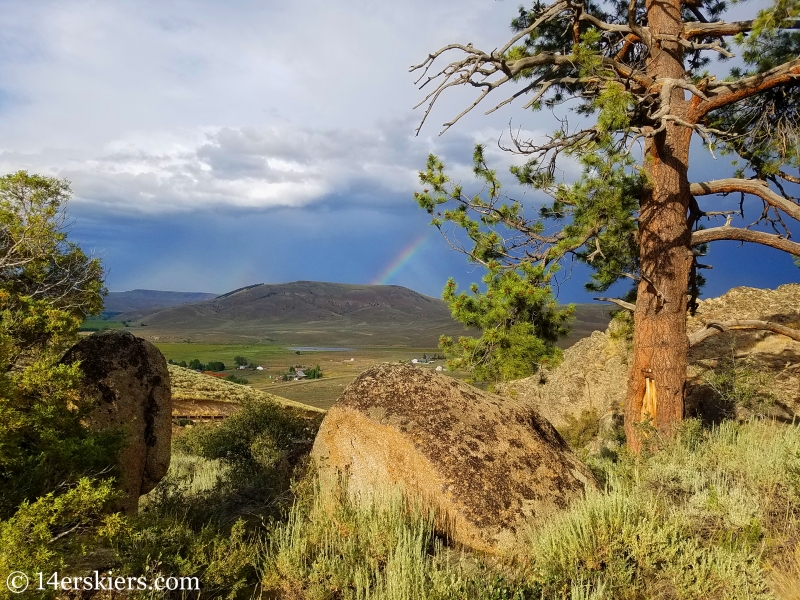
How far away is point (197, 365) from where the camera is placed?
315 ft

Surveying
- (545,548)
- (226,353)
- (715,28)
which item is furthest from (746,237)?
(226,353)

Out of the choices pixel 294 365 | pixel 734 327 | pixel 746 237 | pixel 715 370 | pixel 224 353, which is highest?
pixel 746 237

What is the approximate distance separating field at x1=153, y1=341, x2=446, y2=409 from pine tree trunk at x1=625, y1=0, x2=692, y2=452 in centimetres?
4129

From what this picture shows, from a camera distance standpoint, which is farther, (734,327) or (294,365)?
(294,365)

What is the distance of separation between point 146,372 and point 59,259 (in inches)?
233

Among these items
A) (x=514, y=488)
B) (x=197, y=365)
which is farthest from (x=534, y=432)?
(x=197, y=365)

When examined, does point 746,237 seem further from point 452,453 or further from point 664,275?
point 452,453

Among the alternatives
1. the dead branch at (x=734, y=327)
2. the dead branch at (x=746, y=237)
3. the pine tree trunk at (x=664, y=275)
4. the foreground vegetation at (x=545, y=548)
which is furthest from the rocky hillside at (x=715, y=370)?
the foreground vegetation at (x=545, y=548)

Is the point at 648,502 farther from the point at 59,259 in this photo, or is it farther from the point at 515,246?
the point at 59,259

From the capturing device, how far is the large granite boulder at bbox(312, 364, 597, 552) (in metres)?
5.15

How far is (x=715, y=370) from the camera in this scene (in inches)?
492

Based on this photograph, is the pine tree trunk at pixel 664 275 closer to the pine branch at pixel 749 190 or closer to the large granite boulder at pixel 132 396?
the pine branch at pixel 749 190

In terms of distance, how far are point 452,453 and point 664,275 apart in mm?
4715

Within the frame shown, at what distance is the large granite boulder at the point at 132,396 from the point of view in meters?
6.52
